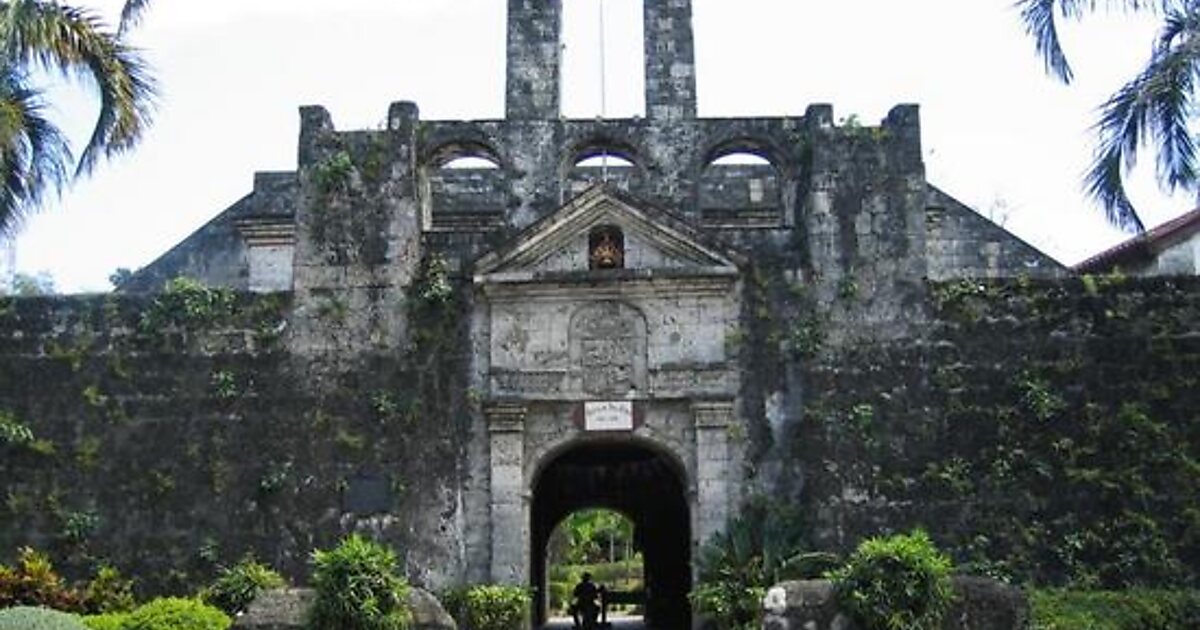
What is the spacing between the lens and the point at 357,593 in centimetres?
1146

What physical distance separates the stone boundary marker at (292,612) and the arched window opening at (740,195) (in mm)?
8860

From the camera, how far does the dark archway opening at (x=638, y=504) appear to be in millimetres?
20719

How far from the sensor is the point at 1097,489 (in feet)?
51.8

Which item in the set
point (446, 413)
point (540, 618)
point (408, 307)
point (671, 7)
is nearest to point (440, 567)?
point (446, 413)

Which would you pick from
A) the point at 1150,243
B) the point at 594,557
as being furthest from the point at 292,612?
the point at 594,557

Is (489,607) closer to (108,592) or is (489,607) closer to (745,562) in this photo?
(745,562)

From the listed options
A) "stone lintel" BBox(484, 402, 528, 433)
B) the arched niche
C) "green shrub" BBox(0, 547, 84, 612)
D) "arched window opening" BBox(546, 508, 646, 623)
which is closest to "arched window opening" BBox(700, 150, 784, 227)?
the arched niche

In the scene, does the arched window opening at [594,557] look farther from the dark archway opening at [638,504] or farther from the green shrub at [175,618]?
the green shrub at [175,618]

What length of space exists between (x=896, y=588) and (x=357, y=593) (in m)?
4.36

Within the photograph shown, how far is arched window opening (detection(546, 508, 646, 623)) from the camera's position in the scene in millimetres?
35906

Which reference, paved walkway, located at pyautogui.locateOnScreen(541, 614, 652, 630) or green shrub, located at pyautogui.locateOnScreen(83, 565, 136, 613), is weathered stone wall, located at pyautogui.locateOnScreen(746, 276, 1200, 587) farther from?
paved walkway, located at pyautogui.locateOnScreen(541, 614, 652, 630)

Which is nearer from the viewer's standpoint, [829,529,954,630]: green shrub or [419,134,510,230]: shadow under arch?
[829,529,954,630]: green shrub

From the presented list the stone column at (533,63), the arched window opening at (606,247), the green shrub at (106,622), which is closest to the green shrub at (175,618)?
the green shrub at (106,622)

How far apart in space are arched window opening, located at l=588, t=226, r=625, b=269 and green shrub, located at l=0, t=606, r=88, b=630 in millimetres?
A: 6984
